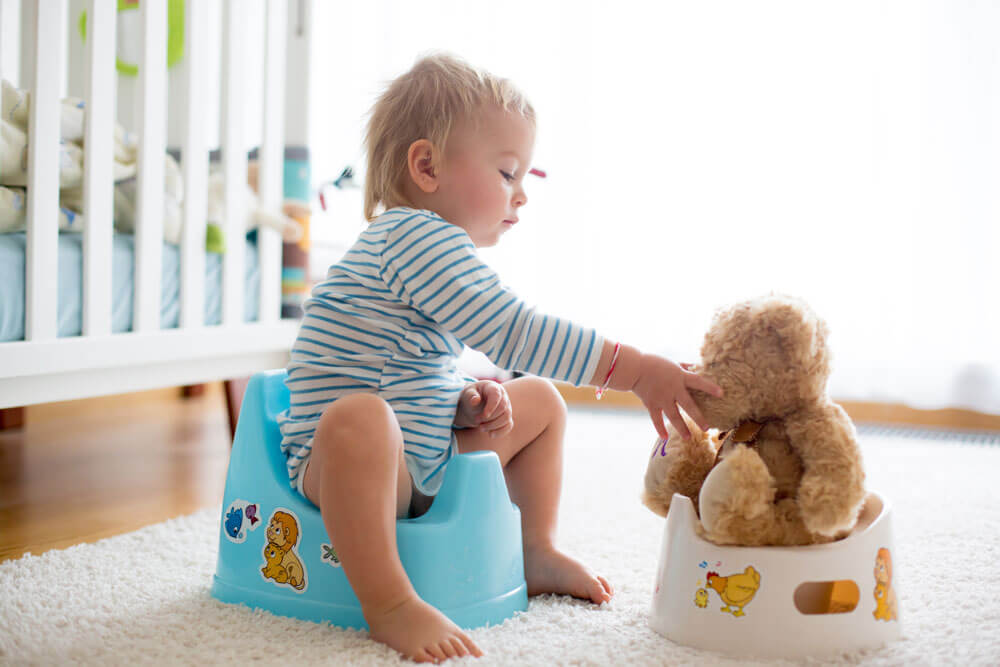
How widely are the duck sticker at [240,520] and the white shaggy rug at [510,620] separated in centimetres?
6

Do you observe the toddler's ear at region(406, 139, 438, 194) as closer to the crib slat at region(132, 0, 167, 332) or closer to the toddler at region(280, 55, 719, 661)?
the toddler at region(280, 55, 719, 661)

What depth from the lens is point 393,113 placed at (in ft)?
2.91

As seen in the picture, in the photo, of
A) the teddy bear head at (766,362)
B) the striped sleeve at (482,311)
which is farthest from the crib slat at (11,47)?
the teddy bear head at (766,362)

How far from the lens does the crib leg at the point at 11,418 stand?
173 centimetres

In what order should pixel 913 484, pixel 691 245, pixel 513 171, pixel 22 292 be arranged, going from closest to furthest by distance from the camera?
pixel 513 171, pixel 22 292, pixel 913 484, pixel 691 245

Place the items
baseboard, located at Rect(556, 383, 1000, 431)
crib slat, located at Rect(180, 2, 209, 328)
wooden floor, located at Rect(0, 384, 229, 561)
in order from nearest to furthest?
1. wooden floor, located at Rect(0, 384, 229, 561)
2. crib slat, located at Rect(180, 2, 209, 328)
3. baseboard, located at Rect(556, 383, 1000, 431)

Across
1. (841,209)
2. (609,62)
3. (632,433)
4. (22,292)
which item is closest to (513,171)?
(22,292)

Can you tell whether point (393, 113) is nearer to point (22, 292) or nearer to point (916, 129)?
point (22, 292)

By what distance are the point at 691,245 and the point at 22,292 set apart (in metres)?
1.50

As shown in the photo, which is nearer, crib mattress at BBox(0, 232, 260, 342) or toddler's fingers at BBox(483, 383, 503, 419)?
toddler's fingers at BBox(483, 383, 503, 419)

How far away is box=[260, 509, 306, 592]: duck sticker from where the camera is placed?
0.76 m

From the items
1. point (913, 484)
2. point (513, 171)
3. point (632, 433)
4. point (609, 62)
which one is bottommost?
point (632, 433)

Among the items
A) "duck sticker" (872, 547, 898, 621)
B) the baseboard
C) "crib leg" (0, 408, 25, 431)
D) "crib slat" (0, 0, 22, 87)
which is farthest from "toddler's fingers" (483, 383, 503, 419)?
"crib slat" (0, 0, 22, 87)

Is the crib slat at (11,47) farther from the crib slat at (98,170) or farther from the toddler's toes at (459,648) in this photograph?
the toddler's toes at (459,648)
